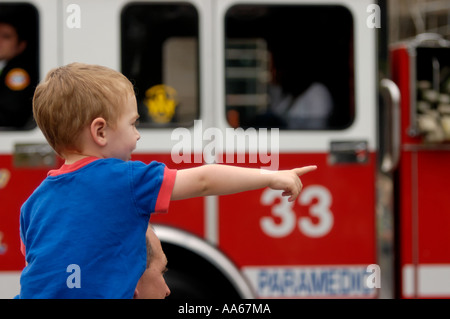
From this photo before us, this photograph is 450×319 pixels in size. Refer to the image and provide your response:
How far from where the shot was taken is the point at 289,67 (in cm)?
309

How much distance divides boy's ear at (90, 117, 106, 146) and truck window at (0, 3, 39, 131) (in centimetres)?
187

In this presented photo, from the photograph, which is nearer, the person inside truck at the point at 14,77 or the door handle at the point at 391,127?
the person inside truck at the point at 14,77

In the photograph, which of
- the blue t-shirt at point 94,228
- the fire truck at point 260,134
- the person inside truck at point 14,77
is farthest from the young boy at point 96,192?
the person inside truck at point 14,77

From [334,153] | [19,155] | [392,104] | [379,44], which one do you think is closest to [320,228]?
[334,153]

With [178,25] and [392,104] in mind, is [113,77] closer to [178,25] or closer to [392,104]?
[178,25]

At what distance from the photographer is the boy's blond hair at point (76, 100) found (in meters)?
1.26

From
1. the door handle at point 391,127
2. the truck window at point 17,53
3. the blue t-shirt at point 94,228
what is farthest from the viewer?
the door handle at point 391,127

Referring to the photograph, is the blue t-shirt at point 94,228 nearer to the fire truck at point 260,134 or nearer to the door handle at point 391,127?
the fire truck at point 260,134

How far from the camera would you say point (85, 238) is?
4.00 ft

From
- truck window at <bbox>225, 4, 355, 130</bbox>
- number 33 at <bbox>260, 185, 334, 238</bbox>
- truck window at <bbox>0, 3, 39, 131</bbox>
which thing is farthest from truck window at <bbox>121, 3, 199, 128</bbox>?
number 33 at <bbox>260, 185, 334, 238</bbox>

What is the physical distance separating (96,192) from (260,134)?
6.34 ft

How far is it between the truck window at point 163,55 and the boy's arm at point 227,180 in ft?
6.01

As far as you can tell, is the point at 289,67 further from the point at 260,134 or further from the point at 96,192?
the point at 96,192
